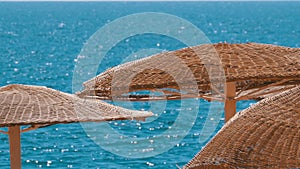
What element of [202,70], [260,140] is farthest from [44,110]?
[260,140]

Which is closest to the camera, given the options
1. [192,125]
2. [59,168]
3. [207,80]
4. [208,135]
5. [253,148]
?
[253,148]

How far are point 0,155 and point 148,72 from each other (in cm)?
1109

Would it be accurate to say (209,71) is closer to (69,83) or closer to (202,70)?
(202,70)

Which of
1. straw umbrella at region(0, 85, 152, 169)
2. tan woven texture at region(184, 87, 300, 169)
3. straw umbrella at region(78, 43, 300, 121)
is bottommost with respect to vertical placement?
tan woven texture at region(184, 87, 300, 169)

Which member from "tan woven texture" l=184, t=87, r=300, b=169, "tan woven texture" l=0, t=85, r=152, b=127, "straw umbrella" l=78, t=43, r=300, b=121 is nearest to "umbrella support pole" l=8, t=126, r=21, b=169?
"tan woven texture" l=0, t=85, r=152, b=127

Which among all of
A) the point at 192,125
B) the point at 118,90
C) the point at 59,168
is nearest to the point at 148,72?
the point at 118,90

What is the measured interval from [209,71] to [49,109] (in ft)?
4.63

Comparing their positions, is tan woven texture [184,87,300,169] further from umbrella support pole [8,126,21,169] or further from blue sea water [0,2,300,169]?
blue sea water [0,2,300,169]

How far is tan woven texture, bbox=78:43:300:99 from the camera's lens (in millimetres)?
7770

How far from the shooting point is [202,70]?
7.93 meters

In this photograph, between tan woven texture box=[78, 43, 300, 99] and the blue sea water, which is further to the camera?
the blue sea water

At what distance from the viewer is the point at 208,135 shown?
65.6 ft

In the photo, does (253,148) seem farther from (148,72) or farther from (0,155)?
(0,155)

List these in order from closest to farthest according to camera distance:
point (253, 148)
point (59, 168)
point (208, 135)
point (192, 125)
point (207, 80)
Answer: point (253, 148) → point (207, 80) → point (59, 168) → point (208, 135) → point (192, 125)
